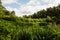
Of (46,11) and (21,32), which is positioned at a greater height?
(46,11)

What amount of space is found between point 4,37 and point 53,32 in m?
4.17

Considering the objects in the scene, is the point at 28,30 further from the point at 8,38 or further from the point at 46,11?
the point at 46,11

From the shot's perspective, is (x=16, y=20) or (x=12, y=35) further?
(x=16, y=20)

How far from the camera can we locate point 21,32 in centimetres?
1855

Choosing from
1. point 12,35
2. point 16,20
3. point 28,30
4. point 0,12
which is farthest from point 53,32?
point 0,12

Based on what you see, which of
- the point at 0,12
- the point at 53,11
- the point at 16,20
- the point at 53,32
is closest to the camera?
the point at 53,32

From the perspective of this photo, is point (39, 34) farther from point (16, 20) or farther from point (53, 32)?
point (16, 20)

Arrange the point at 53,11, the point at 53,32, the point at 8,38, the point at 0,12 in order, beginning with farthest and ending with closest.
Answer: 1. the point at 53,11
2. the point at 0,12
3. the point at 53,32
4. the point at 8,38

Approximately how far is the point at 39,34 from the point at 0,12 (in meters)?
12.1

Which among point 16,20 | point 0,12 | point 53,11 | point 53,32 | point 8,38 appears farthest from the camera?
point 53,11

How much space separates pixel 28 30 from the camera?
19.3 metres

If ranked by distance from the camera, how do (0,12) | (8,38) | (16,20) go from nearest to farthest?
(8,38) < (16,20) < (0,12)

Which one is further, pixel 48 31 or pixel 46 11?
pixel 46 11

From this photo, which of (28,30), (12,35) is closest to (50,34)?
(28,30)
